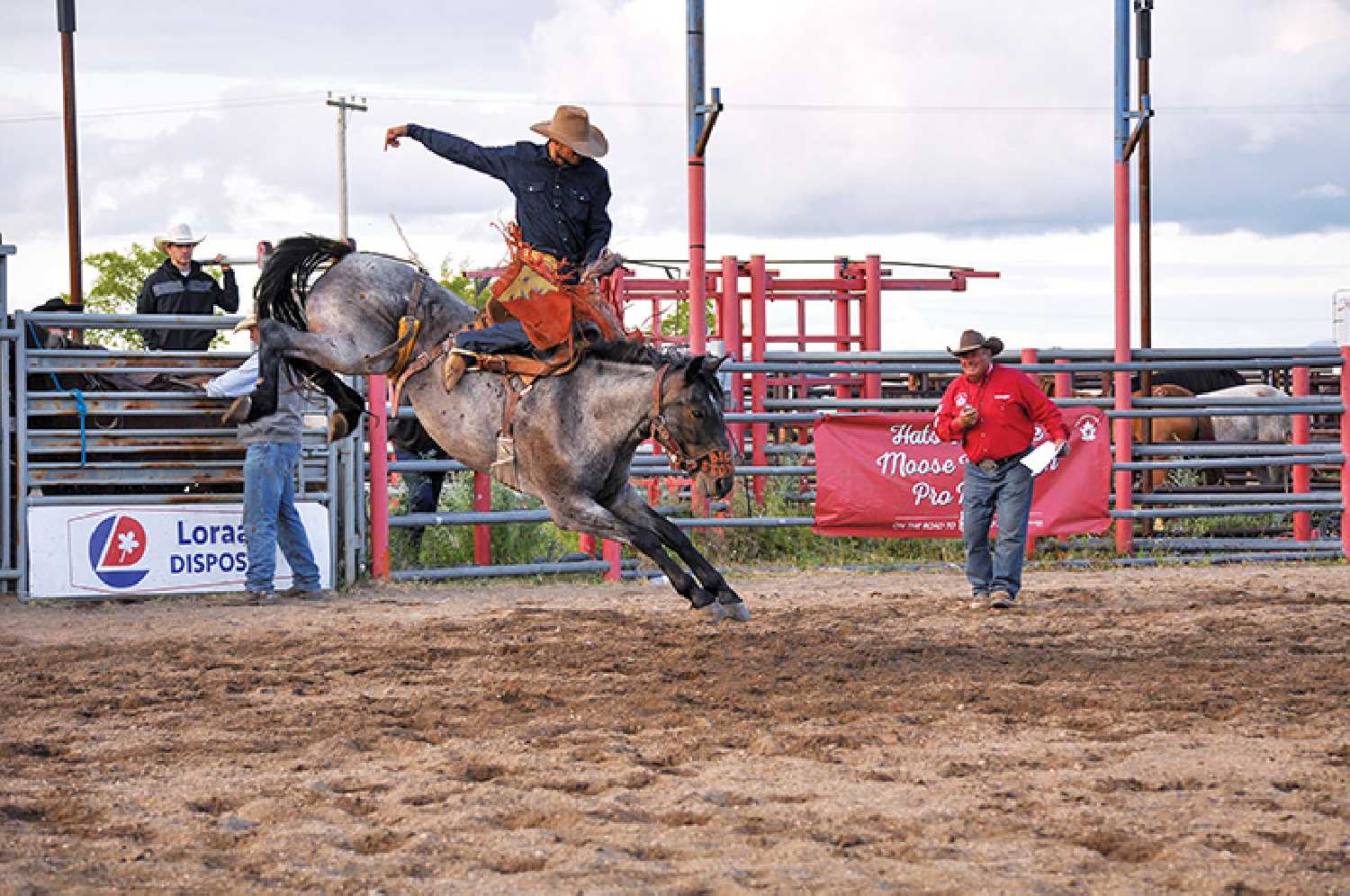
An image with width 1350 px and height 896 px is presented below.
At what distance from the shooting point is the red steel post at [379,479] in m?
11.6

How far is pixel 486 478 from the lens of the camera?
1209cm

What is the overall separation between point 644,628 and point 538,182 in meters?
2.51

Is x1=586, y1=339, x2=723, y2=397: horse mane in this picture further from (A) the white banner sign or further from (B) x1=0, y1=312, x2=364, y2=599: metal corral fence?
(A) the white banner sign

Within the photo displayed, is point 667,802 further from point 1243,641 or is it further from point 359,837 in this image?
point 1243,641

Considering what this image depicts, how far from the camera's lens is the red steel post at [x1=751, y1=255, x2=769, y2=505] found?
43.1 feet

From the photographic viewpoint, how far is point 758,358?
14.1 metres

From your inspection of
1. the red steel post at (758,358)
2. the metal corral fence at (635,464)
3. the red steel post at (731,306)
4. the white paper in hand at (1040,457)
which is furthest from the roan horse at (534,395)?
the red steel post at (731,306)

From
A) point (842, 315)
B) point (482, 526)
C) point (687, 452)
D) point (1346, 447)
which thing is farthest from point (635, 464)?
point (842, 315)

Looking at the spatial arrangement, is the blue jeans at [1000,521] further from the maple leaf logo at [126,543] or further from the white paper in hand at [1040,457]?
the maple leaf logo at [126,543]

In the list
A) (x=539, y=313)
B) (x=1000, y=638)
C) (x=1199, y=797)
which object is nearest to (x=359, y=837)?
(x=1199, y=797)

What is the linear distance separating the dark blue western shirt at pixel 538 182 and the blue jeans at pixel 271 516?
121 inches

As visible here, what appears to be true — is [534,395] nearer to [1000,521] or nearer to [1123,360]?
[1000,521]

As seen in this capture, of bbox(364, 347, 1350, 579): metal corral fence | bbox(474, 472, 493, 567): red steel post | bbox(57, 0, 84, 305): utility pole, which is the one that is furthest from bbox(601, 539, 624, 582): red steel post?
bbox(57, 0, 84, 305): utility pole

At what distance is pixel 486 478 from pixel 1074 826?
798 cm
